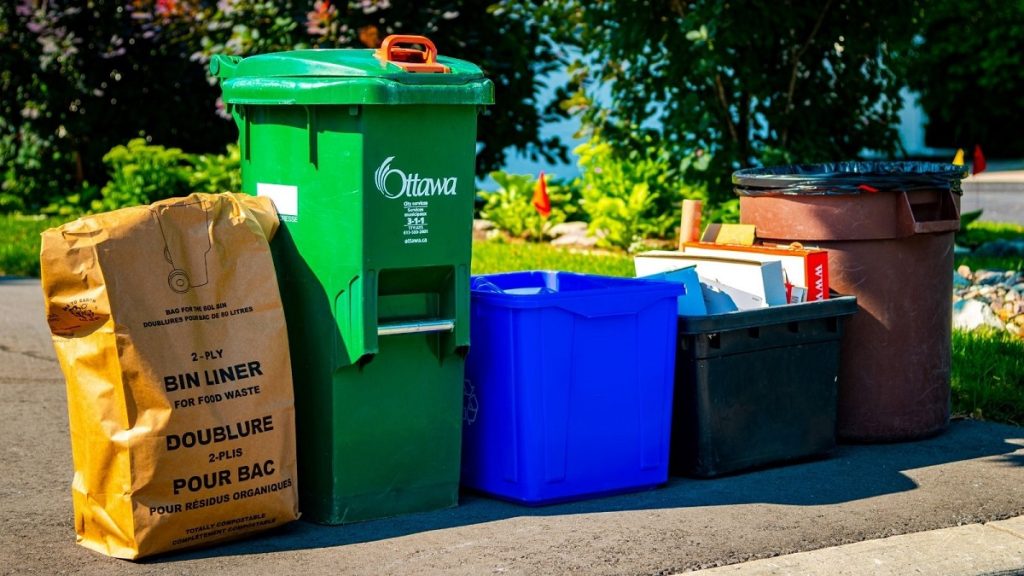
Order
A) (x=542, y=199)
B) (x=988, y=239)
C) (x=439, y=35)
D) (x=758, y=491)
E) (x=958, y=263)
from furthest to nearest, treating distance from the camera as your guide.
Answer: (x=439, y=35), (x=988, y=239), (x=542, y=199), (x=958, y=263), (x=758, y=491)

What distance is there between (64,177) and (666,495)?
10649 mm

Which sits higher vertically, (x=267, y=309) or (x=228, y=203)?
(x=228, y=203)

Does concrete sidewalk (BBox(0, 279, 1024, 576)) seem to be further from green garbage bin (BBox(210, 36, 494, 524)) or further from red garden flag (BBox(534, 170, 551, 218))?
red garden flag (BBox(534, 170, 551, 218))

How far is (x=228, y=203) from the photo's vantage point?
4.46 metres

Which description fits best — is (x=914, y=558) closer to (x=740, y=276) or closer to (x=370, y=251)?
(x=740, y=276)

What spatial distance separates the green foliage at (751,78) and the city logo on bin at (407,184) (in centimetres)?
532

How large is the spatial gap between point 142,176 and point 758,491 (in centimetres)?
883

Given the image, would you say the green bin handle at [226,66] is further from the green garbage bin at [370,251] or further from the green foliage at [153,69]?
the green foliage at [153,69]

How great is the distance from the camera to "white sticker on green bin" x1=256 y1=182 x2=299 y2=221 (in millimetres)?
4652

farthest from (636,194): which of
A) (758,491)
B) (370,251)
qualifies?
(370,251)

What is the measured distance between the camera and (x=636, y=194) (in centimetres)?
1080

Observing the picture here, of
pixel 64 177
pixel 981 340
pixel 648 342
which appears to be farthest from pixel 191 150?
pixel 648 342

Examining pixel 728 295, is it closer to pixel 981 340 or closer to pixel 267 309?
pixel 267 309

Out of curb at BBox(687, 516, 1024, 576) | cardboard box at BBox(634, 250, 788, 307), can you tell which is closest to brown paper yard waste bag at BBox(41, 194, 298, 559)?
curb at BBox(687, 516, 1024, 576)
